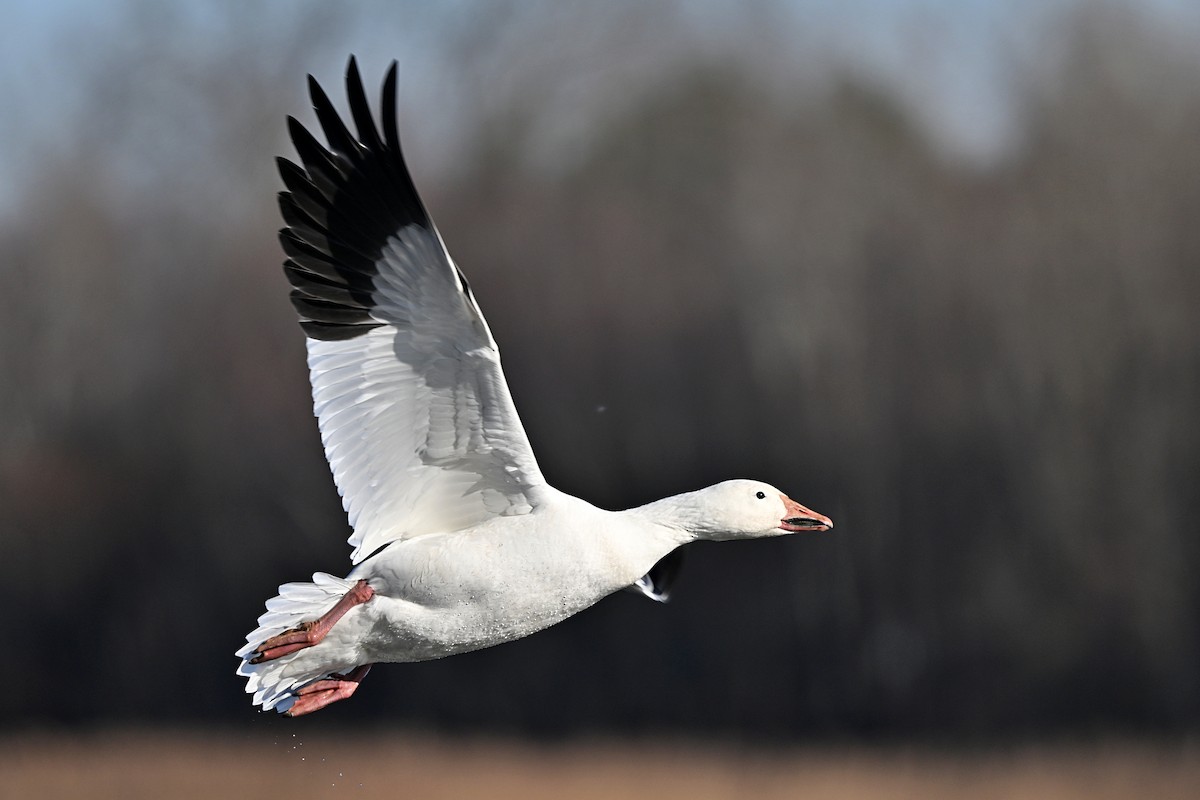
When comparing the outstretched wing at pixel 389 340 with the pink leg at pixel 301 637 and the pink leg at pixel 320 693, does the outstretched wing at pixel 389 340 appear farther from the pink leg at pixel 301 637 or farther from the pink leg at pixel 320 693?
the pink leg at pixel 320 693

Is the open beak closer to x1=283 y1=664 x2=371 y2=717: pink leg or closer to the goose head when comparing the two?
the goose head

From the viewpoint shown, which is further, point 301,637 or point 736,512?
point 736,512

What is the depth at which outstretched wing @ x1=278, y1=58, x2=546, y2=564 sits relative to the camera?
14.2 ft

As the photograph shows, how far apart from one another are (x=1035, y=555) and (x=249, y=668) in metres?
10.1

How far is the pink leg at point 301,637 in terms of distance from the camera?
14.6 feet

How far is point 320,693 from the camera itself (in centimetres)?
479

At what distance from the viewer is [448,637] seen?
14.9 ft

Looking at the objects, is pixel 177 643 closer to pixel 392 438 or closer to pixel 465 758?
pixel 465 758

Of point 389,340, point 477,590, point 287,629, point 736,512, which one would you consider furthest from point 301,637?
point 736,512

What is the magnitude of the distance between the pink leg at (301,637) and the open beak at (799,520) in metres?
1.49

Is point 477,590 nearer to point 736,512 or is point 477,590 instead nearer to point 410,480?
point 410,480

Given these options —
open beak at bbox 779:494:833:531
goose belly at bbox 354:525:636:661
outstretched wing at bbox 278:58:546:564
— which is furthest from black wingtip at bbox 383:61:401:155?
open beak at bbox 779:494:833:531

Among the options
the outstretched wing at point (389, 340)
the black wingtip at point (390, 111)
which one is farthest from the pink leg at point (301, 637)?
the black wingtip at point (390, 111)

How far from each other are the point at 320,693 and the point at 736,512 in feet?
5.09
